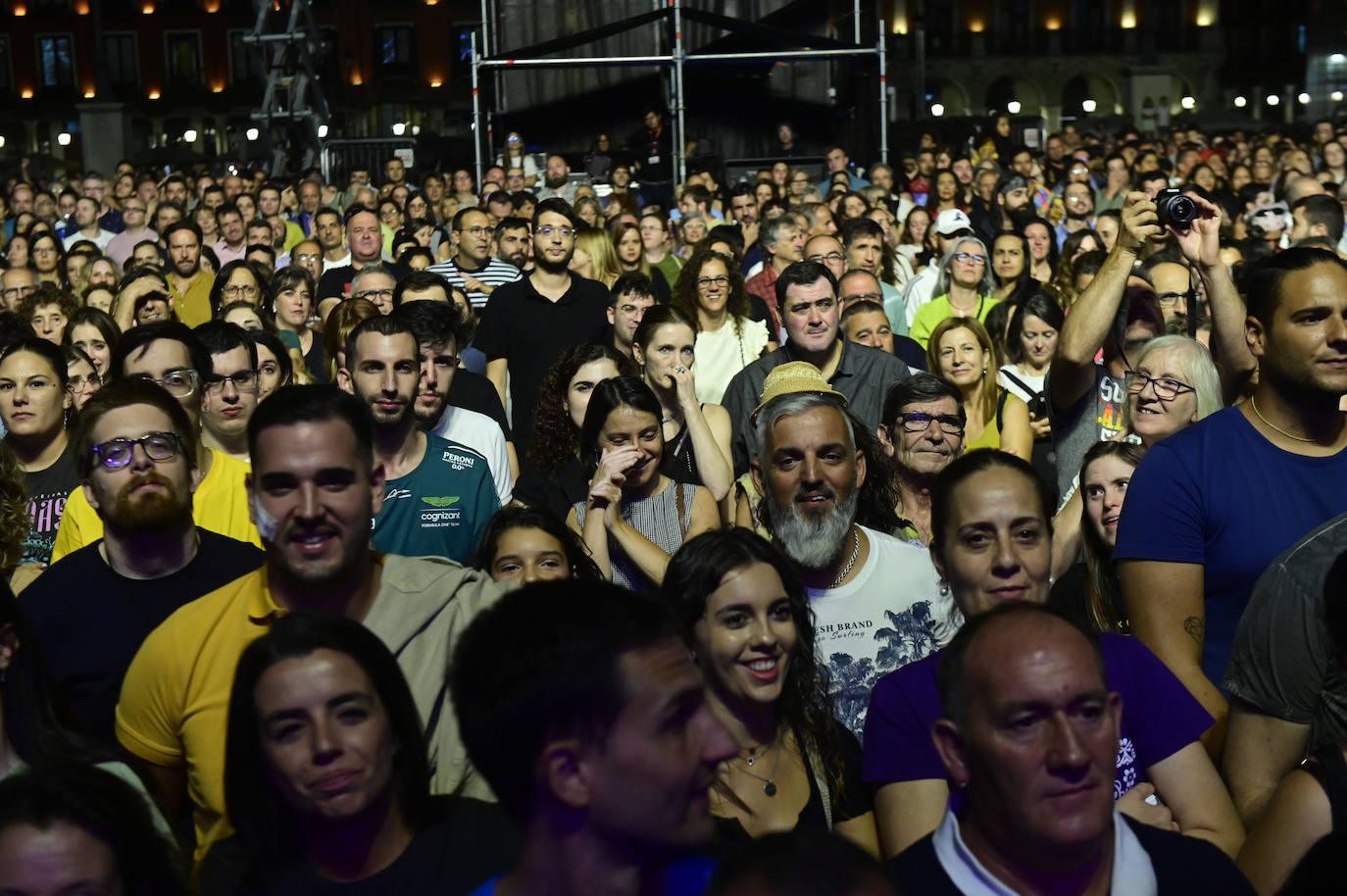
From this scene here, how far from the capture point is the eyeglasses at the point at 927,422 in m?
5.73

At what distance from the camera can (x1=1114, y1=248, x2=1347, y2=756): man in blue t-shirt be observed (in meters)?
4.01

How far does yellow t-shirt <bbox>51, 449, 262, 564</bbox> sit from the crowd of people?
1 centimetres

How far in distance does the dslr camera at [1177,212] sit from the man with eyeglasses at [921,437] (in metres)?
0.99

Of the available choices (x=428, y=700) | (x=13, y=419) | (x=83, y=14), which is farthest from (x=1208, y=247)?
(x=83, y=14)

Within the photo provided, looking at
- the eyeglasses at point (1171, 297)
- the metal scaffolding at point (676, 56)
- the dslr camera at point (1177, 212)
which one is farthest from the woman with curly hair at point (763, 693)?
the metal scaffolding at point (676, 56)

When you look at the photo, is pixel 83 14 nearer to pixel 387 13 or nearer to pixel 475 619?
pixel 387 13

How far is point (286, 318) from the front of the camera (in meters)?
9.32

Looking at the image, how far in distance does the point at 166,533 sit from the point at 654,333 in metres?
3.13

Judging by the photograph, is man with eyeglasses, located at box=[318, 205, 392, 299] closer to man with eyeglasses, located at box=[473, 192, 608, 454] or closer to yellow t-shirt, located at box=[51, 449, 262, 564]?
man with eyeglasses, located at box=[473, 192, 608, 454]

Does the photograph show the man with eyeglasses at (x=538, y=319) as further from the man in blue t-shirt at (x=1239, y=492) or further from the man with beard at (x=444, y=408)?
the man in blue t-shirt at (x=1239, y=492)

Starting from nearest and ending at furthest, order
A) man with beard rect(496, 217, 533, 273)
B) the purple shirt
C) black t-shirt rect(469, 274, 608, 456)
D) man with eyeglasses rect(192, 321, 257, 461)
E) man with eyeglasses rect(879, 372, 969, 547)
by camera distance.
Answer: the purple shirt < man with eyeglasses rect(879, 372, 969, 547) < man with eyeglasses rect(192, 321, 257, 461) < black t-shirt rect(469, 274, 608, 456) < man with beard rect(496, 217, 533, 273)

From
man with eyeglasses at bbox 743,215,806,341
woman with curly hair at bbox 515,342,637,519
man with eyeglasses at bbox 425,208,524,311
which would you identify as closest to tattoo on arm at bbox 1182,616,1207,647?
woman with curly hair at bbox 515,342,637,519

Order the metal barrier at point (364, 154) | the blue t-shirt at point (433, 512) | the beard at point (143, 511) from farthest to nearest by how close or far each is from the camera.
Result: the metal barrier at point (364, 154), the blue t-shirt at point (433, 512), the beard at point (143, 511)

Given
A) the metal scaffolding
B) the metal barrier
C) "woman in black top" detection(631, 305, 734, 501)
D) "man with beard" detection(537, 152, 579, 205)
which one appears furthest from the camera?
the metal barrier
